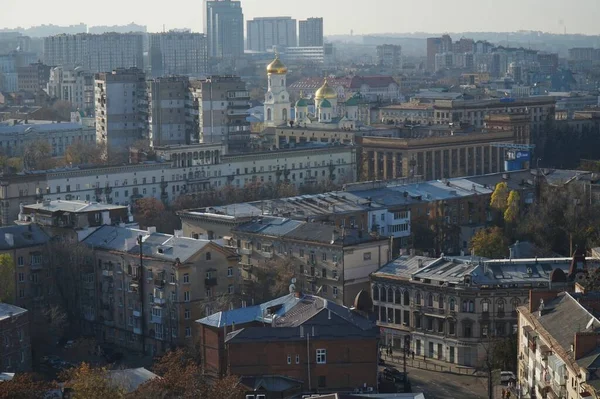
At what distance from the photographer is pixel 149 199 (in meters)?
52.8

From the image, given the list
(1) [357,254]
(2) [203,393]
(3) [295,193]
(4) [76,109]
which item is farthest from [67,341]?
(4) [76,109]

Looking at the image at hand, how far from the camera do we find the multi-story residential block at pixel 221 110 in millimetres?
69062

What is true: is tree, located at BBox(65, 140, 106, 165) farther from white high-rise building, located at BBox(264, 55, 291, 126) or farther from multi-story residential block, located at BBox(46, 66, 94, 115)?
multi-story residential block, located at BBox(46, 66, 94, 115)

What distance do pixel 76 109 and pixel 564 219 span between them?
60.7m

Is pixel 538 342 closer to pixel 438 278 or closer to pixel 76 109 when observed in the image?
pixel 438 278

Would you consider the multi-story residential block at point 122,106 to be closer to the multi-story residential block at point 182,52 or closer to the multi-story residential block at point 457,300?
the multi-story residential block at point 457,300

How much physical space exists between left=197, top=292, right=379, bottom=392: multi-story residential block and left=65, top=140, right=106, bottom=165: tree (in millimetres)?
34856

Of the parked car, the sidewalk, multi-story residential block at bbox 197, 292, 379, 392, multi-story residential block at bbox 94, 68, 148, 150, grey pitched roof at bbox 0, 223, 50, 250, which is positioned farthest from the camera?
multi-story residential block at bbox 94, 68, 148, 150

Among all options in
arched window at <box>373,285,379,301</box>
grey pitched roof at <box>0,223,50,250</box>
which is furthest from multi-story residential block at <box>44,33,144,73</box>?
arched window at <box>373,285,379,301</box>

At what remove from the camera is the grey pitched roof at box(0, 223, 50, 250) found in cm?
3862

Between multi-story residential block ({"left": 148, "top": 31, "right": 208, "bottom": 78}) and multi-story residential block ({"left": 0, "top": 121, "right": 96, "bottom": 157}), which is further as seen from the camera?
multi-story residential block ({"left": 148, "top": 31, "right": 208, "bottom": 78})

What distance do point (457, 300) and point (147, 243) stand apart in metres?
8.34

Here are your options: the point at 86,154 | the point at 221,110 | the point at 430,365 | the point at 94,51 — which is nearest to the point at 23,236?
the point at 430,365

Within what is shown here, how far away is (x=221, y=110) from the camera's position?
2739 inches
